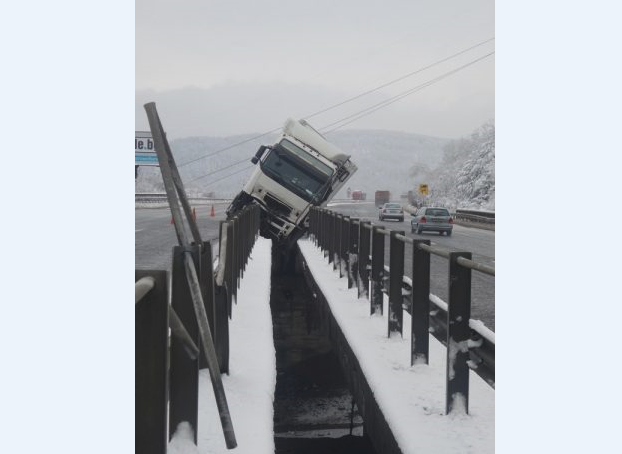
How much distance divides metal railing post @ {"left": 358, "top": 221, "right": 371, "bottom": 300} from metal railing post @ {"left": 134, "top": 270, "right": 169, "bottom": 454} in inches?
250

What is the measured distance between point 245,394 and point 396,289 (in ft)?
7.32

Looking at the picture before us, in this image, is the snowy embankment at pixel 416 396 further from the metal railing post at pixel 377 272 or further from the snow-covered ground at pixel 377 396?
the metal railing post at pixel 377 272

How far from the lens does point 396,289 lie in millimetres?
6656

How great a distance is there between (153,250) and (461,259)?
16354 millimetres

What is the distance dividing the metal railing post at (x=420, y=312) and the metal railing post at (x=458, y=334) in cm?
103

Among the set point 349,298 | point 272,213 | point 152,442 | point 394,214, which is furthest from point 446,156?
point 152,442

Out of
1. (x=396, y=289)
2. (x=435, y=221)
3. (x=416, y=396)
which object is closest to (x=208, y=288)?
(x=416, y=396)

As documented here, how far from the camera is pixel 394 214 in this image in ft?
161

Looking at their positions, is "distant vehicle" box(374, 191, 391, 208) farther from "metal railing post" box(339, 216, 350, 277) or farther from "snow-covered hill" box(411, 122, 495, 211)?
"metal railing post" box(339, 216, 350, 277)

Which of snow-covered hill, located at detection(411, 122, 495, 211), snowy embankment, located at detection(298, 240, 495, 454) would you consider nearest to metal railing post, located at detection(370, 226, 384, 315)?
snowy embankment, located at detection(298, 240, 495, 454)

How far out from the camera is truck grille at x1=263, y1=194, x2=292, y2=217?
20.4 m

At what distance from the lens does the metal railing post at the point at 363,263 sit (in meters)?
9.12
